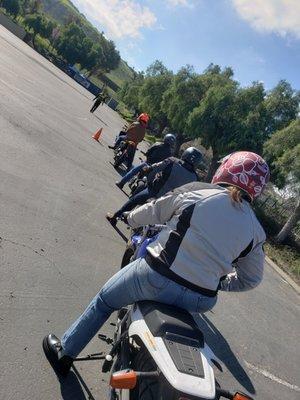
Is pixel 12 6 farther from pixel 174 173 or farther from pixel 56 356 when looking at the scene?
pixel 56 356

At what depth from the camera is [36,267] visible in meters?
5.50

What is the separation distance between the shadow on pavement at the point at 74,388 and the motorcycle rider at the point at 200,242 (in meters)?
0.85

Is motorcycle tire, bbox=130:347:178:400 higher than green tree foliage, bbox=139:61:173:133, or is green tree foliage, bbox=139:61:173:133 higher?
green tree foliage, bbox=139:61:173:133

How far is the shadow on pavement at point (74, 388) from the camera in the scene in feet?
12.3

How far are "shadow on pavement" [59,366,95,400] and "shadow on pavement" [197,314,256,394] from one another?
8.04 feet

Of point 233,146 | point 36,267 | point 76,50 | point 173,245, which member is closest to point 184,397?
point 173,245

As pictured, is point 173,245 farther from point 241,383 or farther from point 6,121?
point 6,121

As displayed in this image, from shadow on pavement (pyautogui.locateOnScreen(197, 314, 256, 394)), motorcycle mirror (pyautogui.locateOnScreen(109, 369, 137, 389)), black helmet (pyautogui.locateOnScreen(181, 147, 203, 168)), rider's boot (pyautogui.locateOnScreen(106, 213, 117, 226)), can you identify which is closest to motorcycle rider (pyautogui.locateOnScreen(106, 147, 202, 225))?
black helmet (pyautogui.locateOnScreen(181, 147, 203, 168))

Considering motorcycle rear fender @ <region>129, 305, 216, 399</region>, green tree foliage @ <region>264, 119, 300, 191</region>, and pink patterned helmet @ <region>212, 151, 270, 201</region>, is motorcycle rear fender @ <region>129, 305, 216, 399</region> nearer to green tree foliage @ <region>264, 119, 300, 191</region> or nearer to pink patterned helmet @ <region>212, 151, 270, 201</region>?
pink patterned helmet @ <region>212, 151, 270, 201</region>

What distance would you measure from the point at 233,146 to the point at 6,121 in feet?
93.3

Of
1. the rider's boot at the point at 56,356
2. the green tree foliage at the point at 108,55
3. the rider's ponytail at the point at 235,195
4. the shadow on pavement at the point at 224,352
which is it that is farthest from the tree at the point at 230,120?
the green tree foliage at the point at 108,55

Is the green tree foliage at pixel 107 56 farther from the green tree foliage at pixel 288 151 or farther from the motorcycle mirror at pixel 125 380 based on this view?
the motorcycle mirror at pixel 125 380

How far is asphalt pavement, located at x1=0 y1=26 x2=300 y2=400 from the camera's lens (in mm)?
4020

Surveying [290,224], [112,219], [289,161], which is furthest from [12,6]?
[112,219]
